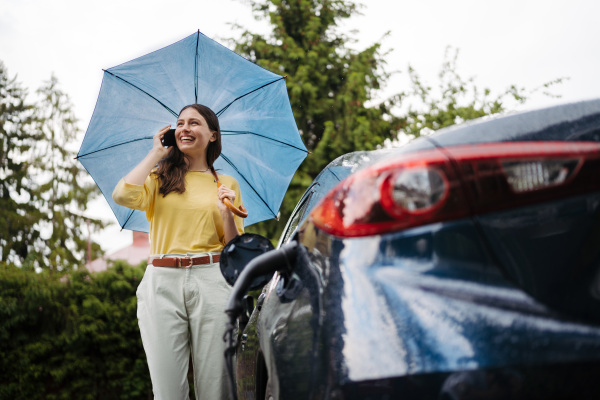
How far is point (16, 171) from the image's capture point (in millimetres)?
23906

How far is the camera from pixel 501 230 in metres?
1.15

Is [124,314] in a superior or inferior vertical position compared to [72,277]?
inferior

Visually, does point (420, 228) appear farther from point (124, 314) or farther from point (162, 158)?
point (124, 314)

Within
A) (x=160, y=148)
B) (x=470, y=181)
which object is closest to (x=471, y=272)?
(x=470, y=181)

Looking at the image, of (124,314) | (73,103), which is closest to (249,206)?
(124,314)

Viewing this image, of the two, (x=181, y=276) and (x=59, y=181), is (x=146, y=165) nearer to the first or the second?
(x=181, y=276)

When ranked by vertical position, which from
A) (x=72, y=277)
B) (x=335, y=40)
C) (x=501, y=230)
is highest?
(x=335, y=40)

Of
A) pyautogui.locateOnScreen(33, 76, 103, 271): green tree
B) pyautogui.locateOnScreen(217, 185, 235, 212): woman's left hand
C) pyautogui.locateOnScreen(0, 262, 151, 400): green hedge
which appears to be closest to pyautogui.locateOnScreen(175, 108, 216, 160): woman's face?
pyautogui.locateOnScreen(217, 185, 235, 212): woman's left hand

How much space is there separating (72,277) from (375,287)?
24.8ft

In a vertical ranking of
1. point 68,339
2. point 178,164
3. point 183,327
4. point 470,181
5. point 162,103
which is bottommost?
point 68,339

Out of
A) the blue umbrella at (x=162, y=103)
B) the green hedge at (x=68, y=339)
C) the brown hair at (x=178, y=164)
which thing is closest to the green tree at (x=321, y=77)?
the green hedge at (x=68, y=339)

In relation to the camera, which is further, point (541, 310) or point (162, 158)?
point (162, 158)

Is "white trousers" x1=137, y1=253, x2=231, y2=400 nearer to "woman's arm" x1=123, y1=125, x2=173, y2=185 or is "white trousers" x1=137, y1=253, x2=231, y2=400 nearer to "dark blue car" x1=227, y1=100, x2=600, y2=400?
"woman's arm" x1=123, y1=125, x2=173, y2=185

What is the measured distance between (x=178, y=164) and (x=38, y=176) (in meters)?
22.9
